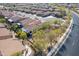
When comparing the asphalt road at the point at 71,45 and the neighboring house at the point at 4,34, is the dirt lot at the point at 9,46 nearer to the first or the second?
the neighboring house at the point at 4,34

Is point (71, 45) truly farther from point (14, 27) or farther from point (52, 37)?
Answer: point (14, 27)

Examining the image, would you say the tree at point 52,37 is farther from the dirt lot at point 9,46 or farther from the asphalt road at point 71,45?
the dirt lot at point 9,46

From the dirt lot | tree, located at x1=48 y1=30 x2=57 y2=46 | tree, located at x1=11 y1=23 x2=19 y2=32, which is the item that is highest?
tree, located at x1=11 y1=23 x2=19 y2=32

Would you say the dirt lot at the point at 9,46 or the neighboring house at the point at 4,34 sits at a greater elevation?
the neighboring house at the point at 4,34

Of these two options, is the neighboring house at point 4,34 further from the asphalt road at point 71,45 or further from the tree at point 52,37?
the asphalt road at point 71,45

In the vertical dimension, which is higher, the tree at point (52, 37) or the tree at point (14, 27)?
the tree at point (14, 27)

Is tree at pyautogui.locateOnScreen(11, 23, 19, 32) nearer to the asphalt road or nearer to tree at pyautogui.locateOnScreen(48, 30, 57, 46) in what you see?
tree at pyautogui.locateOnScreen(48, 30, 57, 46)

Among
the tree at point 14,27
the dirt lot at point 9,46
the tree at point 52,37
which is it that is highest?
the tree at point 14,27

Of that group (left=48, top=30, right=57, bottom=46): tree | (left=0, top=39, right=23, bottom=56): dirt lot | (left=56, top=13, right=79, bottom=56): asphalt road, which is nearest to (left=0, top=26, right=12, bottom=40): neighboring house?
(left=0, top=39, right=23, bottom=56): dirt lot

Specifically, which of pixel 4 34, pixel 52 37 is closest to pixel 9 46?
pixel 4 34

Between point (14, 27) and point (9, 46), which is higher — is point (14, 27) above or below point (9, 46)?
above

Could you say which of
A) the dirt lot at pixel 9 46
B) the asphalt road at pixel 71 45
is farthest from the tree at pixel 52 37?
the dirt lot at pixel 9 46

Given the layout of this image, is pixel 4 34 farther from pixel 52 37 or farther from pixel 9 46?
pixel 52 37
